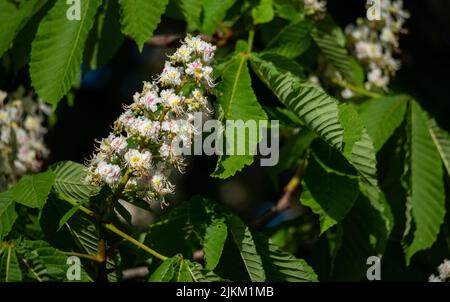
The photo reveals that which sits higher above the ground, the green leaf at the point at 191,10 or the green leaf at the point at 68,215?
the green leaf at the point at 191,10

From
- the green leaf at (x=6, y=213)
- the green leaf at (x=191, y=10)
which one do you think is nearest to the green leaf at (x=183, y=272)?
the green leaf at (x=6, y=213)

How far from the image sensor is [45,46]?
7.98ft

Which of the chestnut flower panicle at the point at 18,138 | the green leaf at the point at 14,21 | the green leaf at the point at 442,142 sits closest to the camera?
the green leaf at the point at 14,21

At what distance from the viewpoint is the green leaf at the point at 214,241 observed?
2.21 m

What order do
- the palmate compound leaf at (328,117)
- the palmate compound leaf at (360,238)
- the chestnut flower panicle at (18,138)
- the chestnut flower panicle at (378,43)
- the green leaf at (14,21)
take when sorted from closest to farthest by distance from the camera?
the palmate compound leaf at (328,117)
the green leaf at (14,21)
the palmate compound leaf at (360,238)
the chestnut flower panicle at (18,138)
the chestnut flower panicle at (378,43)

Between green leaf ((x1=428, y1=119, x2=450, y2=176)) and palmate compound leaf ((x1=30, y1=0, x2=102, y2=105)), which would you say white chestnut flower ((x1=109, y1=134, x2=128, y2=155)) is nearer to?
palmate compound leaf ((x1=30, y1=0, x2=102, y2=105))

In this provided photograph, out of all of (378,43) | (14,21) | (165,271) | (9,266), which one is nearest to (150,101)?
(165,271)

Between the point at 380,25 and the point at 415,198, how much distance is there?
105cm

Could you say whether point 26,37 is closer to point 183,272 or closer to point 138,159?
point 138,159

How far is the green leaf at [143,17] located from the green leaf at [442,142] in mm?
1059

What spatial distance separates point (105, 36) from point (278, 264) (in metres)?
1.00

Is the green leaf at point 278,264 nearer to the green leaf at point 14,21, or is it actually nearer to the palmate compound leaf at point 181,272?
the palmate compound leaf at point 181,272

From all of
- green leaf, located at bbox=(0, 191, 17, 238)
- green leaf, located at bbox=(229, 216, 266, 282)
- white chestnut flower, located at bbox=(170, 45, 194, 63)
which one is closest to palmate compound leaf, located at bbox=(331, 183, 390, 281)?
green leaf, located at bbox=(229, 216, 266, 282)
